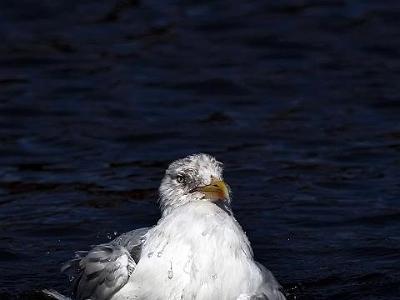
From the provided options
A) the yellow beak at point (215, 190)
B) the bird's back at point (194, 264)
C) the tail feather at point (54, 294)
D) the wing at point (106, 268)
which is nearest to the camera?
the bird's back at point (194, 264)

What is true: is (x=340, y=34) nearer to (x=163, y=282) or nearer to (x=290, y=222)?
(x=290, y=222)

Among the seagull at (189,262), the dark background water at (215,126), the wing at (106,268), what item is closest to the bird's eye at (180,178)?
the seagull at (189,262)

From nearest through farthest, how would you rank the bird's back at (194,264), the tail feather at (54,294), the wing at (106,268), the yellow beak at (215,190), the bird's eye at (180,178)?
the bird's back at (194,264) < the wing at (106,268) < the yellow beak at (215,190) < the bird's eye at (180,178) < the tail feather at (54,294)

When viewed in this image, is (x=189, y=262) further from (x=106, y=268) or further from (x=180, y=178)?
(x=180, y=178)

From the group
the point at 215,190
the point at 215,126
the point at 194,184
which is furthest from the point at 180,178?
the point at 215,126

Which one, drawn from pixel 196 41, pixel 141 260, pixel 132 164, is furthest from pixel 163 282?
pixel 196 41

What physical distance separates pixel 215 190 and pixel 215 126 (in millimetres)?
4528

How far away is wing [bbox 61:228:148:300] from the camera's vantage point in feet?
22.6

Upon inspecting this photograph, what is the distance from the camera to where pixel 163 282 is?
6.73 m

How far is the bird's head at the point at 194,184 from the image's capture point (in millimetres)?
7074

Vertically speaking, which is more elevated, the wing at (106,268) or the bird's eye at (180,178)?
the bird's eye at (180,178)

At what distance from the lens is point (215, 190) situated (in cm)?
707

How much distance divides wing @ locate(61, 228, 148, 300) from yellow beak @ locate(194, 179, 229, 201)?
48cm

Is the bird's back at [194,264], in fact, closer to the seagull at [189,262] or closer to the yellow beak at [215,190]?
the seagull at [189,262]
